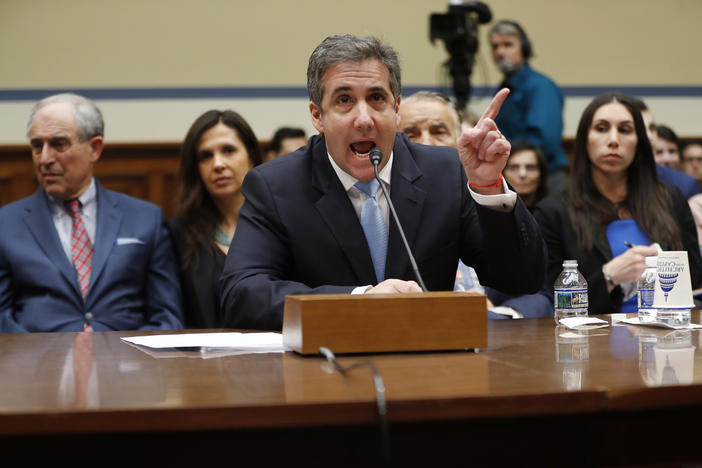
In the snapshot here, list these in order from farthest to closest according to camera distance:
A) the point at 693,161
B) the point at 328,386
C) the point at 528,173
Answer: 1. the point at 693,161
2. the point at 528,173
3. the point at 328,386

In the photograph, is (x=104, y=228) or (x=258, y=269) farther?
(x=104, y=228)

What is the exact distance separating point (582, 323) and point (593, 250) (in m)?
1.15

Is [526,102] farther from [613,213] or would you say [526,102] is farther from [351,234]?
[351,234]

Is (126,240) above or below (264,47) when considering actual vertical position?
below

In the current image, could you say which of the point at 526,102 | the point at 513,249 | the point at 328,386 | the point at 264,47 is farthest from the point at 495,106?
the point at 264,47

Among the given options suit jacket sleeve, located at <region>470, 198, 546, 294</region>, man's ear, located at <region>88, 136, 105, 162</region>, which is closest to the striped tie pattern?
man's ear, located at <region>88, 136, 105, 162</region>

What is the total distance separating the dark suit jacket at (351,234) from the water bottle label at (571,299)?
0.21 ft

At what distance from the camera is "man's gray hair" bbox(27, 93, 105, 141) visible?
3012mm

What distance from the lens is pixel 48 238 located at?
2688mm

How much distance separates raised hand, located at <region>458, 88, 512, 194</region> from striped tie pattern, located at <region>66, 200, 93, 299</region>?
1474mm

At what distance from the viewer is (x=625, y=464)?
1046 mm

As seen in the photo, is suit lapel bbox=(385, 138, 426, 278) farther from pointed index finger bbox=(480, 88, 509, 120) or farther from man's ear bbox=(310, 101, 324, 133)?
pointed index finger bbox=(480, 88, 509, 120)

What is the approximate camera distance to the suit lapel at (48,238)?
8.71 feet

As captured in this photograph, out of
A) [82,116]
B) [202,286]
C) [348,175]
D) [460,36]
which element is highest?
[460,36]
